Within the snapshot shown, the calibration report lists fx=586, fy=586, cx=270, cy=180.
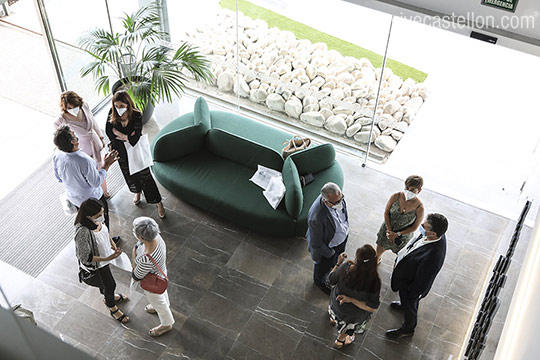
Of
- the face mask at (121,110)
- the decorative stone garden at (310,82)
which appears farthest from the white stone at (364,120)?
the face mask at (121,110)

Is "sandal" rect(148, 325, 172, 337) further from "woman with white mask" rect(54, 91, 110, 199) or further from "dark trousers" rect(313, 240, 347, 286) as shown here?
"woman with white mask" rect(54, 91, 110, 199)

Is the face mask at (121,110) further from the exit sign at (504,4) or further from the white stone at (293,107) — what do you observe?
the exit sign at (504,4)

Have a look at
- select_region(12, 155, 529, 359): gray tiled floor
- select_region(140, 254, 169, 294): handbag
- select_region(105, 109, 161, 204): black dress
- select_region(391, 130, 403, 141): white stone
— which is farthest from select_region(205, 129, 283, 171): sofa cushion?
Result: select_region(140, 254, 169, 294): handbag

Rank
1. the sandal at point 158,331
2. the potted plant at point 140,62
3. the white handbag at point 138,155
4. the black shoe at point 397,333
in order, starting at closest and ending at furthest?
the sandal at point 158,331 < the black shoe at point 397,333 < the white handbag at point 138,155 < the potted plant at point 140,62

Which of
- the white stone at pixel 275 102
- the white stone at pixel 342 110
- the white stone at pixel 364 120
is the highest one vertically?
the white stone at pixel 342 110

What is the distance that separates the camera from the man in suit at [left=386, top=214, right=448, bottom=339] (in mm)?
5082

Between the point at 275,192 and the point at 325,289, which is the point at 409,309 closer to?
the point at 325,289

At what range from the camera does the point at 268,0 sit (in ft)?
24.5

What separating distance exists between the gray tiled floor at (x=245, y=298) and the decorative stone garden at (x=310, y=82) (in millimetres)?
1218

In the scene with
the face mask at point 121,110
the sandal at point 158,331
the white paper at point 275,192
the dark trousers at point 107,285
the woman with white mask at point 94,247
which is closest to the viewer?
the woman with white mask at point 94,247

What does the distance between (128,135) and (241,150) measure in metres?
1.41

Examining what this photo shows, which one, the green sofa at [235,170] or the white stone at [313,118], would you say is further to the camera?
the white stone at [313,118]

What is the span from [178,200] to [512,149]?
414 cm

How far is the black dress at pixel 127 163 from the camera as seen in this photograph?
6312 millimetres
